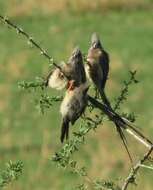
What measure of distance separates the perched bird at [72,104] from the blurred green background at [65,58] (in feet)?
14.6

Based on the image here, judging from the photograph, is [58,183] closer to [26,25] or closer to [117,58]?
[117,58]

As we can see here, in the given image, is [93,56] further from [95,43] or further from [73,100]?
[73,100]

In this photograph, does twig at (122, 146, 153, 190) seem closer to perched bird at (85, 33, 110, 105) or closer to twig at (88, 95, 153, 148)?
twig at (88, 95, 153, 148)

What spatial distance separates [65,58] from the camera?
16.9 m

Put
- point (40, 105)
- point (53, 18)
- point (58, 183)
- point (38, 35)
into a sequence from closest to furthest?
point (40, 105) < point (58, 183) < point (38, 35) < point (53, 18)

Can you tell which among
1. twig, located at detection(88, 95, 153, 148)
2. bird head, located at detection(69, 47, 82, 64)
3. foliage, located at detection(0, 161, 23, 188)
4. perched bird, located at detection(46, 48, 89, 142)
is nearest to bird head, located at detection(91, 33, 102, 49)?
bird head, located at detection(69, 47, 82, 64)

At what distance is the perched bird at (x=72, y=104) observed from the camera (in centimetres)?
434

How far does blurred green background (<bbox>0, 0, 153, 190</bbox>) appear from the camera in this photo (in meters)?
12.6

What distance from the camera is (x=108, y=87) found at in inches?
621

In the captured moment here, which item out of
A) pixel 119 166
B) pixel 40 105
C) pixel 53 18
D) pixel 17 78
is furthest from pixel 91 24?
pixel 40 105

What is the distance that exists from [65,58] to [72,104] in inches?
493

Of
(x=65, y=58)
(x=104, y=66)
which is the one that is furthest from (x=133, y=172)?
(x=65, y=58)

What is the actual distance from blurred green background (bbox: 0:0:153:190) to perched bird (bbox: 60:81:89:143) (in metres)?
4.44

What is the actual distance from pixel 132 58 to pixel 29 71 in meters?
1.96
